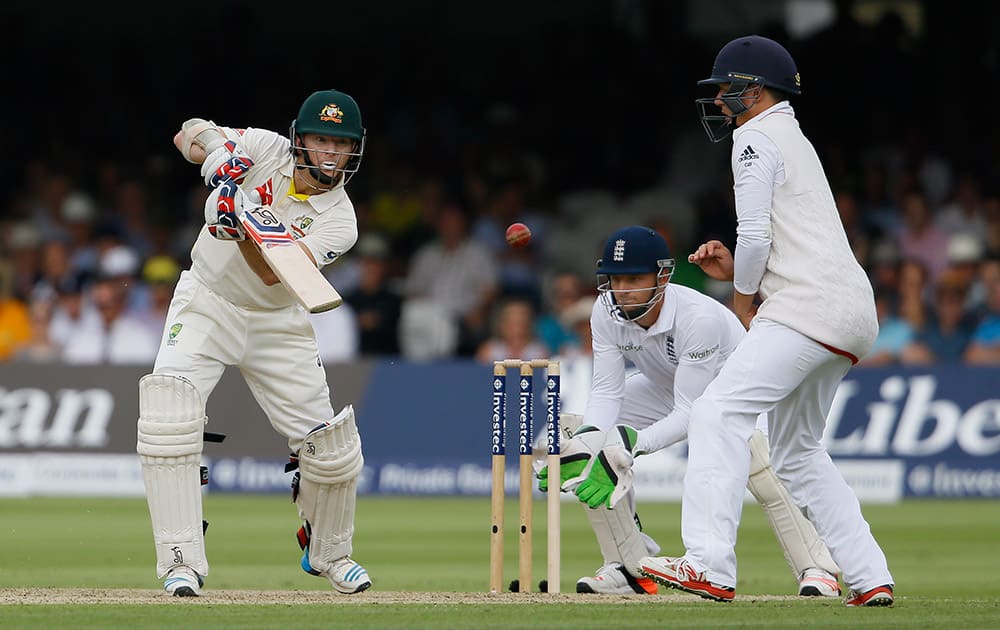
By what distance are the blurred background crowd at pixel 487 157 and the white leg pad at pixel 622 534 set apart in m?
5.10

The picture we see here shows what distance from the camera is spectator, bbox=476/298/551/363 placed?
11.1m

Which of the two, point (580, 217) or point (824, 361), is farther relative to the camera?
point (580, 217)

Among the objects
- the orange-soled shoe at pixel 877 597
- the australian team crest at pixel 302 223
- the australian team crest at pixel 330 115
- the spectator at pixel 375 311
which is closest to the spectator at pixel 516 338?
the spectator at pixel 375 311

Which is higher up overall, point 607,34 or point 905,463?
point 607,34

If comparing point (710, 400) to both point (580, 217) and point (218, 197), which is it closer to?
point (218, 197)

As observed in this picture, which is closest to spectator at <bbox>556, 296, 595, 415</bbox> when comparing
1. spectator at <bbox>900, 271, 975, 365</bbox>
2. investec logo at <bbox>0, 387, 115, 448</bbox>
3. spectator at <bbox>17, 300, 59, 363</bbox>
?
spectator at <bbox>900, 271, 975, 365</bbox>

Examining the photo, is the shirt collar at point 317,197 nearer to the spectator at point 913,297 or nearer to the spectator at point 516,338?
the spectator at point 516,338

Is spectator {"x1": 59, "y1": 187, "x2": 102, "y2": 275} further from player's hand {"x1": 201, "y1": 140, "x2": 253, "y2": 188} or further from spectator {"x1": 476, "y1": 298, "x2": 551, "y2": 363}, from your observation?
player's hand {"x1": 201, "y1": 140, "x2": 253, "y2": 188}

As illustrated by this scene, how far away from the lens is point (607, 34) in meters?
14.3

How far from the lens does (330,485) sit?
18.7 ft

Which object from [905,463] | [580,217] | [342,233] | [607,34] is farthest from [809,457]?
[607,34]

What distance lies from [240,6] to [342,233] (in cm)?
972

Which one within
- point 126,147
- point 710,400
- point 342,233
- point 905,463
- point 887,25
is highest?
point 887,25

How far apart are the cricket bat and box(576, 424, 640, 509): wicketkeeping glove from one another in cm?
103
